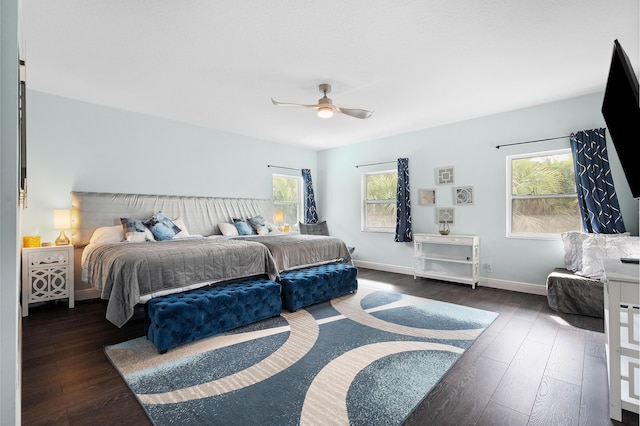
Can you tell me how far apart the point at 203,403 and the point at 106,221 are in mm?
3326

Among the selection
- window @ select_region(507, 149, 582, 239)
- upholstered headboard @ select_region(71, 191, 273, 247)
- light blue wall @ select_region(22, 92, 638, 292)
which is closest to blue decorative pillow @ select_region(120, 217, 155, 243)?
upholstered headboard @ select_region(71, 191, 273, 247)

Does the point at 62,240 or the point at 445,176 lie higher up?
the point at 445,176

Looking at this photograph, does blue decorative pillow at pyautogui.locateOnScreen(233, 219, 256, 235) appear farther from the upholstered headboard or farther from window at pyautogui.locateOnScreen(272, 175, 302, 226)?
window at pyautogui.locateOnScreen(272, 175, 302, 226)

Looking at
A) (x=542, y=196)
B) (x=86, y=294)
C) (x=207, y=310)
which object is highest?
(x=542, y=196)

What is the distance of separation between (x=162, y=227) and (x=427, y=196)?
4.27 m

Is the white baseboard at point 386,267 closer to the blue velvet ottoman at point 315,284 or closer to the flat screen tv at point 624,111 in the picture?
the blue velvet ottoman at point 315,284

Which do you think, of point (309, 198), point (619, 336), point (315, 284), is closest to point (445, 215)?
point (315, 284)

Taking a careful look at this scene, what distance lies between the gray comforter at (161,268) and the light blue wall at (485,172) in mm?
3131

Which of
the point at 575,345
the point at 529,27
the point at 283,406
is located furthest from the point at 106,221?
the point at 575,345

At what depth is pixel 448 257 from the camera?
5.07m

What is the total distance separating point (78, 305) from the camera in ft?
12.2

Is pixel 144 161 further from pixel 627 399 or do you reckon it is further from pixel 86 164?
pixel 627 399

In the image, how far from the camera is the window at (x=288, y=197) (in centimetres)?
649

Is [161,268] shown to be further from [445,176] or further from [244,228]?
[445,176]
